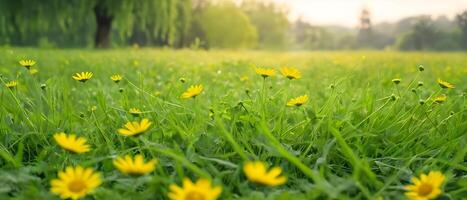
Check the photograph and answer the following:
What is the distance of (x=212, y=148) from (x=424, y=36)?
38.7 m

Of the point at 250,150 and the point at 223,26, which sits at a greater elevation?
the point at 250,150

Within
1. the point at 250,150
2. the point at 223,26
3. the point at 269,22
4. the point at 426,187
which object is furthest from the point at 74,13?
the point at 269,22

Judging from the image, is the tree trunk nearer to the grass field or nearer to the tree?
the tree

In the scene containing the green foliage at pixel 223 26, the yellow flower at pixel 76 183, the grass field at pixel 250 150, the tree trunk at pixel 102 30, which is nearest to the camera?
the yellow flower at pixel 76 183

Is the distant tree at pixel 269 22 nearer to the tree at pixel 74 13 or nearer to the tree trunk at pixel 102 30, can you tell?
the tree trunk at pixel 102 30

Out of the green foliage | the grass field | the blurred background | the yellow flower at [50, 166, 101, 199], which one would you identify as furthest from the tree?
the green foliage

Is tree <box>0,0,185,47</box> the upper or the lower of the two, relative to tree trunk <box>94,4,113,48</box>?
upper

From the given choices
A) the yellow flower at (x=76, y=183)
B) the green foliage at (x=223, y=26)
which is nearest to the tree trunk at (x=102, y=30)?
the green foliage at (x=223, y=26)

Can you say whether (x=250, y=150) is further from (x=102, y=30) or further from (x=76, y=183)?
(x=102, y=30)

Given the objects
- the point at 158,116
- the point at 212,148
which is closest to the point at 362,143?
the point at 212,148

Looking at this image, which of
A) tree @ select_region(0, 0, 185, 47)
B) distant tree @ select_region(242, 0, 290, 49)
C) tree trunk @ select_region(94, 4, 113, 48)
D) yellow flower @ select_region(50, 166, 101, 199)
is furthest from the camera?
distant tree @ select_region(242, 0, 290, 49)

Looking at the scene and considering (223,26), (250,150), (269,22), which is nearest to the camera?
(250,150)

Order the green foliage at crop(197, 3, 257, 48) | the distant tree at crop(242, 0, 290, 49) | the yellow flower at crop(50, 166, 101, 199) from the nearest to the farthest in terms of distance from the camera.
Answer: the yellow flower at crop(50, 166, 101, 199) → the green foliage at crop(197, 3, 257, 48) → the distant tree at crop(242, 0, 290, 49)

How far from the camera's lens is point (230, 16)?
85.5 feet
